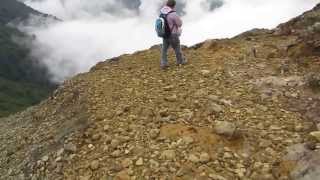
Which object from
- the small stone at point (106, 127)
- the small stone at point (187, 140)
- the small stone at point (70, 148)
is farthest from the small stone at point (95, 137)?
the small stone at point (187, 140)

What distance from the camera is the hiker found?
21047mm

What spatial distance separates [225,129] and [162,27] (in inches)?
282

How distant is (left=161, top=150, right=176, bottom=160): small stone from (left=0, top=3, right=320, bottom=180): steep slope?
0.02m

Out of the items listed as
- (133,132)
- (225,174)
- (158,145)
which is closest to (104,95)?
(133,132)

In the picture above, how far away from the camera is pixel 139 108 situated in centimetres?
1730

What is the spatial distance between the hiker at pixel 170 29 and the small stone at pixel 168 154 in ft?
24.1

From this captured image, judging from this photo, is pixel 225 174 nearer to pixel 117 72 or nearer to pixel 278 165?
pixel 278 165

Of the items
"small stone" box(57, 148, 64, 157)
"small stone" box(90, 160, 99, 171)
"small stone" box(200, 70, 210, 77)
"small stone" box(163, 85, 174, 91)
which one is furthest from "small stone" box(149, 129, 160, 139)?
"small stone" box(200, 70, 210, 77)

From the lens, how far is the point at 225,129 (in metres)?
15.0

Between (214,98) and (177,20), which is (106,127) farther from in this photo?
(177,20)

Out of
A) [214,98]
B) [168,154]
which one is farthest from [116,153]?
[214,98]

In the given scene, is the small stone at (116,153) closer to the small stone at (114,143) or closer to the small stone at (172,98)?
the small stone at (114,143)

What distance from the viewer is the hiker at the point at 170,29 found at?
21.0 metres

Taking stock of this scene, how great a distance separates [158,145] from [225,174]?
2.22 m
